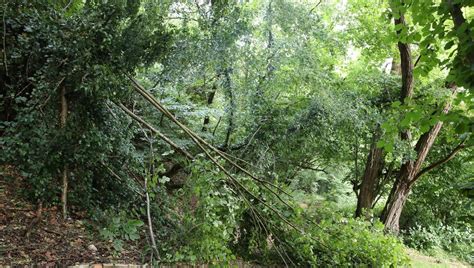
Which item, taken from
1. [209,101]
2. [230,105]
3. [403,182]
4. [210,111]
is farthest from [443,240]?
[210,111]

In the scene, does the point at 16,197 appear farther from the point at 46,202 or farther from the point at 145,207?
the point at 145,207

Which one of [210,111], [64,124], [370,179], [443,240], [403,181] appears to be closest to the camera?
[64,124]

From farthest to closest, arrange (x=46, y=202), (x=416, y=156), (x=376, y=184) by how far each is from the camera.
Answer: (x=376, y=184), (x=416, y=156), (x=46, y=202)

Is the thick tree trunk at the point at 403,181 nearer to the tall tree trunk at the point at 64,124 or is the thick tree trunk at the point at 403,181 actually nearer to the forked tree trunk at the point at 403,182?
the forked tree trunk at the point at 403,182

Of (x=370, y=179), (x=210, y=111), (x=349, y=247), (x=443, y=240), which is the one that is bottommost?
(x=443, y=240)

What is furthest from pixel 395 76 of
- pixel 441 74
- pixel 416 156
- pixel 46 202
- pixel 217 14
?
pixel 46 202

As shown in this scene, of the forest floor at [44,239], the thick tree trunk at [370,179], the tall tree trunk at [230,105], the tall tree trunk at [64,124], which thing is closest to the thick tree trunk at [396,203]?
the thick tree trunk at [370,179]

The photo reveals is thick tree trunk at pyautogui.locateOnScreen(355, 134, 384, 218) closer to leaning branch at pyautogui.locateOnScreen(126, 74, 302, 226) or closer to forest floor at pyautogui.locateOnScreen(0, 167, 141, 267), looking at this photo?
leaning branch at pyautogui.locateOnScreen(126, 74, 302, 226)

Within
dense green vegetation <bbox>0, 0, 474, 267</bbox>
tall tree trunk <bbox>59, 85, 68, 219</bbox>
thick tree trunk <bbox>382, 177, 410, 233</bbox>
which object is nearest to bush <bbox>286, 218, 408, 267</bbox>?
dense green vegetation <bbox>0, 0, 474, 267</bbox>

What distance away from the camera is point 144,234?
3742 mm

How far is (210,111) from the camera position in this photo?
509 centimetres

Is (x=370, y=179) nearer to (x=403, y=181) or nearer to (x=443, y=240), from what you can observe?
Result: (x=403, y=181)

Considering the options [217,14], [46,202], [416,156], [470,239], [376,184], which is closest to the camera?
[46,202]

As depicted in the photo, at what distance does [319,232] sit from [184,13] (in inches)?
120
